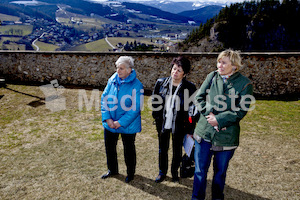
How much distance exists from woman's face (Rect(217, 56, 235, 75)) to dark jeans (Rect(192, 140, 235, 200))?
0.86 m

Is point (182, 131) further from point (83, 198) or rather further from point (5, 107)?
point (5, 107)

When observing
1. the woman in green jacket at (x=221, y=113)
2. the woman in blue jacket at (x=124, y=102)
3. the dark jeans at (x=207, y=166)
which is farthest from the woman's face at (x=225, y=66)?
the woman in blue jacket at (x=124, y=102)

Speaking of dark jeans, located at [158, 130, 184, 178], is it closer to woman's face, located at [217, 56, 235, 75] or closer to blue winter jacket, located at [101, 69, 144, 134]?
blue winter jacket, located at [101, 69, 144, 134]

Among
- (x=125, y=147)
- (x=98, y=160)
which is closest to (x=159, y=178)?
(x=125, y=147)

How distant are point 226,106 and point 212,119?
0.22 metres

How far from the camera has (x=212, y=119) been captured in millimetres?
2393

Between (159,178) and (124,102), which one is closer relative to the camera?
(124,102)

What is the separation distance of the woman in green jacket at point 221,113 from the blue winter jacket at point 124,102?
0.89 meters

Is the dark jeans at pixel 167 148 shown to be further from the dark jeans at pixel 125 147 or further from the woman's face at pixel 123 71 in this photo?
the woman's face at pixel 123 71

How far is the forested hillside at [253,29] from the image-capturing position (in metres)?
72.7

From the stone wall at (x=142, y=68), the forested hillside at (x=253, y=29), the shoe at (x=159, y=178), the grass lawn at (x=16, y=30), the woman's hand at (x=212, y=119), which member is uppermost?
the grass lawn at (x=16, y=30)

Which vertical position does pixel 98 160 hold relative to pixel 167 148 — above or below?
below

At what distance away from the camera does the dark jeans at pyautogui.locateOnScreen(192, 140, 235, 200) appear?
2.46m

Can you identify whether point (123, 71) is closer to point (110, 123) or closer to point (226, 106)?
point (110, 123)
